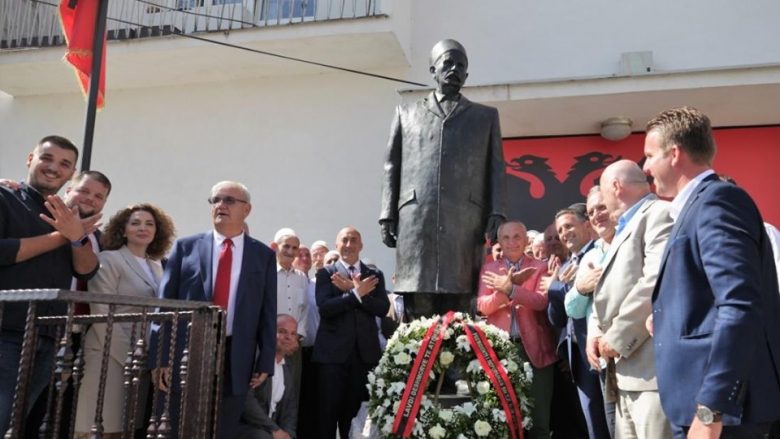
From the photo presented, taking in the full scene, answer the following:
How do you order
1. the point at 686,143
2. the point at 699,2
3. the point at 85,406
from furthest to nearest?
the point at 699,2, the point at 85,406, the point at 686,143

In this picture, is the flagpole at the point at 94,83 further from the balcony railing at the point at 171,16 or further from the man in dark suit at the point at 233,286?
the balcony railing at the point at 171,16

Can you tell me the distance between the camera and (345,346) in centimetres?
534

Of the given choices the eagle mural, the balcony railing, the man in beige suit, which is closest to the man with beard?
the man in beige suit

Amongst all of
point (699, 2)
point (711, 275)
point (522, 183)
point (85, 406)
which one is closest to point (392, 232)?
point (85, 406)

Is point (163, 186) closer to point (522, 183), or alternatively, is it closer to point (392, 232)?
point (522, 183)

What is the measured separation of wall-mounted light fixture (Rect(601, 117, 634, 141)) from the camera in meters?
8.57

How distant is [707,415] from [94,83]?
5.23 m

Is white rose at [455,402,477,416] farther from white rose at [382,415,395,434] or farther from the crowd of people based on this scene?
the crowd of people

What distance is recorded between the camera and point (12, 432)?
2.48 metres

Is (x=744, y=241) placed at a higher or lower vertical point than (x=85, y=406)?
higher

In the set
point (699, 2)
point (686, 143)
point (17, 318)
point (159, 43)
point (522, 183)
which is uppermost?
point (699, 2)

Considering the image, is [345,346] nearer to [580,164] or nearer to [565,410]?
[565,410]

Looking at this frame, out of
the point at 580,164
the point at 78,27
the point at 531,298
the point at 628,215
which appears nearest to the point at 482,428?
Result: the point at 531,298

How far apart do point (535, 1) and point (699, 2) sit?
189 cm
